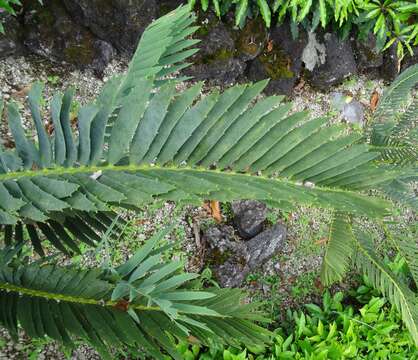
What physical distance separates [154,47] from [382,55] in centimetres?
292

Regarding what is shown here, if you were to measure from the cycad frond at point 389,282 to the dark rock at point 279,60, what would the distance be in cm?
116

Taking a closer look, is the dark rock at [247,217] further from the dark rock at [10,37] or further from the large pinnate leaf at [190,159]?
the large pinnate leaf at [190,159]

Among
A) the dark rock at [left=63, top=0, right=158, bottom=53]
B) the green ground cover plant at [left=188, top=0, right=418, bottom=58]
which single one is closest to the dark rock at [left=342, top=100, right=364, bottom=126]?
the green ground cover plant at [left=188, top=0, right=418, bottom=58]

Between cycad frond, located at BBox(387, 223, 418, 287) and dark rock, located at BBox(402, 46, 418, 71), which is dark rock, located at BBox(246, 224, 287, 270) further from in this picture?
dark rock, located at BBox(402, 46, 418, 71)

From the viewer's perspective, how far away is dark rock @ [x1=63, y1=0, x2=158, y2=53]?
2.71 meters

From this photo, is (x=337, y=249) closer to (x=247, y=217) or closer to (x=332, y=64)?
(x=247, y=217)

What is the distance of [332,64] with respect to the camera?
11.7 feet

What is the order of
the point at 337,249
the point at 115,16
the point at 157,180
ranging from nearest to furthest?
the point at 157,180 < the point at 337,249 < the point at 115,16

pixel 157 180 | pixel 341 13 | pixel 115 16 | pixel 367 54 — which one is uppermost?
pixel 115 16

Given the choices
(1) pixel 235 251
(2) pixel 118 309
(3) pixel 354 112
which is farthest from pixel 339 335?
(2) pixel 118 309

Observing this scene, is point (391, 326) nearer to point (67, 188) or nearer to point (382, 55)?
point (382, 55)

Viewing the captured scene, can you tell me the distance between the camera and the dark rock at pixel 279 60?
3322mm

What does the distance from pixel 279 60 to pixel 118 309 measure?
266 centimetres

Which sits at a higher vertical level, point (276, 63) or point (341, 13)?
point (341, 13)
